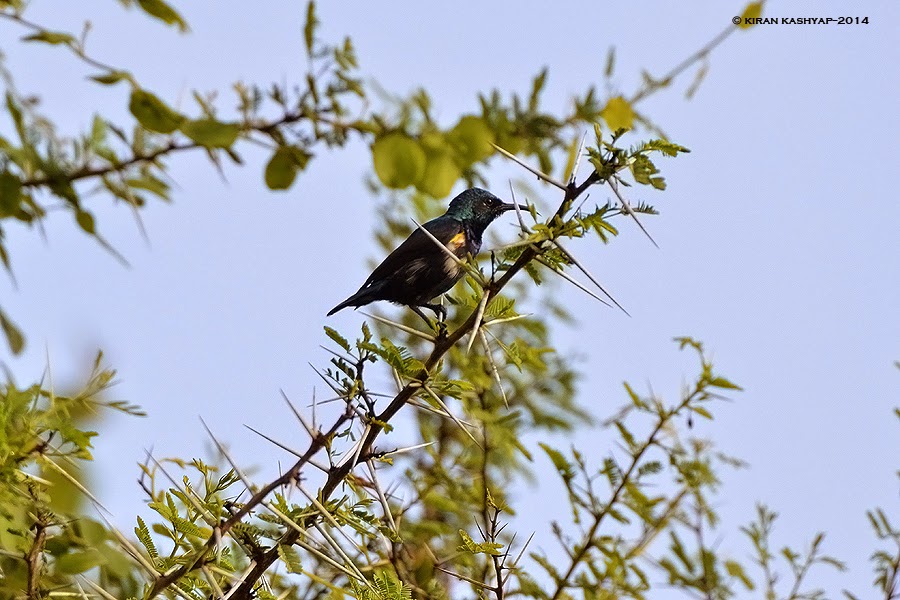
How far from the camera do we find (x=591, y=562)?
331 centimetres

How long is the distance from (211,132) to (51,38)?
429mm

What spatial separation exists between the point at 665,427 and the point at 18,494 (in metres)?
2.09

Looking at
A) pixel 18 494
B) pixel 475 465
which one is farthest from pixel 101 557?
pixel 475 465

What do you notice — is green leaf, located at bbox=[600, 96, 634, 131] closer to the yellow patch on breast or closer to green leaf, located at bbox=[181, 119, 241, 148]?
green leaf, located at bbox=[181, 119, 241, 148]

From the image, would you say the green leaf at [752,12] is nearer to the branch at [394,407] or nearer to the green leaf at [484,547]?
the branch at [394,407]

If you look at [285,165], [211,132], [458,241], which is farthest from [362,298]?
[211,132]

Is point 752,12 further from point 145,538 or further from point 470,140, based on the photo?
point 145,538

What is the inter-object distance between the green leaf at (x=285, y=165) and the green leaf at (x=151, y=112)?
1.15ft

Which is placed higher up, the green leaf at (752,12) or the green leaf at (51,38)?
the green leaf at (752,12)

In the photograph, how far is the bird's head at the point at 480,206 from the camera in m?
5.04

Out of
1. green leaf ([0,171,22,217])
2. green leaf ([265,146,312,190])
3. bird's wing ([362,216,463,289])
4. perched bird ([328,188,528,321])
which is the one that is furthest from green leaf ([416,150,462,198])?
bird's wing ([362,216,463,289])

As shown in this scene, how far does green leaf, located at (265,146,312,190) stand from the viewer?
2.82 meters

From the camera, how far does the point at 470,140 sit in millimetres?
2646

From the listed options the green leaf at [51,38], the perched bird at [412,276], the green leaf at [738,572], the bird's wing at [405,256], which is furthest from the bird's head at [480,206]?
the green leaf at [51,38]
